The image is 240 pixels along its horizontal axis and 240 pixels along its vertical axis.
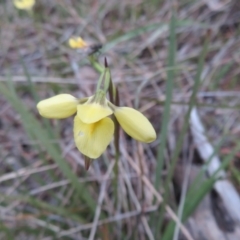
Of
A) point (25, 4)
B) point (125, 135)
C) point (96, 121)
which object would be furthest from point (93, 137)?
point (25, 4)

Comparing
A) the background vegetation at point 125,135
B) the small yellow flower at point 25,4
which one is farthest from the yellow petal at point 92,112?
the small yellow flower at point 25,4

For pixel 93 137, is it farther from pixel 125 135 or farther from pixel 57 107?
pixel 125 135

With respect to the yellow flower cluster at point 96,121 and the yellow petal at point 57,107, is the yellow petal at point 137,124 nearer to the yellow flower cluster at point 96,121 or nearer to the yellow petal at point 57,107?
the yellow flower cluster at point 96,121

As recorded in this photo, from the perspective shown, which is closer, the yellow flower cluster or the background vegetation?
the yellow flower cluster

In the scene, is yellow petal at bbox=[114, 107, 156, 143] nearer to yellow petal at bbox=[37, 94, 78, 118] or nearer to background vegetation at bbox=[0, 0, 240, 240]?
yellow petal at bbox=[37, 94, 78, 118]

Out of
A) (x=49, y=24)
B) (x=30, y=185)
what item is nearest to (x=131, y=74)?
(x=30, y=185)

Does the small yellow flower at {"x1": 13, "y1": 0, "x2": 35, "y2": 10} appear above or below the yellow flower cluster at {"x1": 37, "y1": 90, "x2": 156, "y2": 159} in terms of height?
above

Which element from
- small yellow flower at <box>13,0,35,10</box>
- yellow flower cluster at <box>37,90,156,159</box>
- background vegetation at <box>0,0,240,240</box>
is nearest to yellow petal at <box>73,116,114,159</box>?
yellow flower cluster at <box>37,90,156,159</box>
